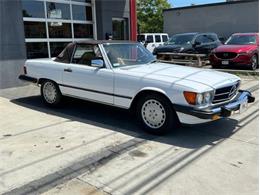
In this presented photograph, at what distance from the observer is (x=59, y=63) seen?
6.64 m

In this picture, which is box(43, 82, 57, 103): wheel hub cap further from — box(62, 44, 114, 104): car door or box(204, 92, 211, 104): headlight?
box(204, 92, 211, 104): headlight

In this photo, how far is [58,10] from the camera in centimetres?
1113

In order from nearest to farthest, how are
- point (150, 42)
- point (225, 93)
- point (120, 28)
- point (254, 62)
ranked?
point (225, 93) < point (254, 62) < point (120, 28) < point (150, 42)

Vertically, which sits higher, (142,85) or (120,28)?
(120,28)

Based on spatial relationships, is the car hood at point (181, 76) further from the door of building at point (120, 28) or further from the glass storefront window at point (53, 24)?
the door of building at point (120, 28)

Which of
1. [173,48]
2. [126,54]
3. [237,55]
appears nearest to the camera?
[126,54]

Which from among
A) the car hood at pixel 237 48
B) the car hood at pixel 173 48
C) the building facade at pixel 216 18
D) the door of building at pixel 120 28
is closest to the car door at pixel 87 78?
the door of building at pixel 120 28

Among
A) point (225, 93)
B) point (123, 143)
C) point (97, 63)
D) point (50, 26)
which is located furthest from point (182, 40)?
point (123, 143)

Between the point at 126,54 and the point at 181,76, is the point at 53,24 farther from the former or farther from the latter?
the point at 181,76

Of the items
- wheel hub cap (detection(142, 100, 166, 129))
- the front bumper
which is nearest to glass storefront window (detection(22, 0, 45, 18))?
wheel hub cap (detection(142, 100, 166, 129))

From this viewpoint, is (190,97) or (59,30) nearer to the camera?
(190,97)

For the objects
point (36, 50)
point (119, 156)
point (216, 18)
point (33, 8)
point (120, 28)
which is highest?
point (216, 18)

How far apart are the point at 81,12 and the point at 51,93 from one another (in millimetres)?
6117

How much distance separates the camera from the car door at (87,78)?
5.67 metres
